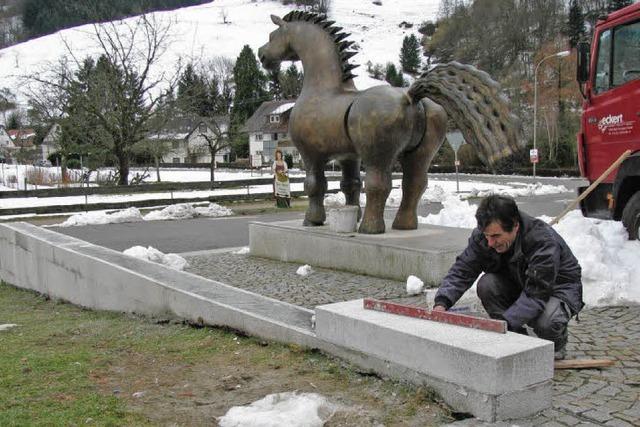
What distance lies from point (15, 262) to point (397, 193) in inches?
681

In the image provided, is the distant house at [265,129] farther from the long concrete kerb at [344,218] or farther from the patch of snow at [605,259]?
the patch of snow at [605,259]

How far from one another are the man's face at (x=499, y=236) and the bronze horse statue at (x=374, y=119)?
2.79m

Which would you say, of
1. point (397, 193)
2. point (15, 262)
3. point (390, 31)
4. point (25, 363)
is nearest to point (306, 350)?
point (25, 363)

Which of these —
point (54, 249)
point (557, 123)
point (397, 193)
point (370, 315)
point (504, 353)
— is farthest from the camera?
point (557, 123)

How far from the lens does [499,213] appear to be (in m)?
3.75

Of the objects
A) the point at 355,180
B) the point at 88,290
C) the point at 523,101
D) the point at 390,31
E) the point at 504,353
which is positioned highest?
the point at 390,31

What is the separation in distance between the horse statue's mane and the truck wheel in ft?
14.1

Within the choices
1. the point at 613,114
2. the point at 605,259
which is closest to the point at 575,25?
the point at 613,114

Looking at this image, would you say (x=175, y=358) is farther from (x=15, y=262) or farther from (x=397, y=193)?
(x=397, y=193)

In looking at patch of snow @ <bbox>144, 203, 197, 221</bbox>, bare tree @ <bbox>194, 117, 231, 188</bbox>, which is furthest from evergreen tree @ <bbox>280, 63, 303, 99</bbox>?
patch of snow @ <bbox>144, 203, 197, 221</bbox>

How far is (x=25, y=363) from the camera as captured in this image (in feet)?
15.9

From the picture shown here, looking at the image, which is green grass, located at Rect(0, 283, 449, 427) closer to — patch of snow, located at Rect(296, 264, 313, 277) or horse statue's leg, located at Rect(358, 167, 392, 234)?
patch of snow, located at Rect(296, 264, 313, 277)

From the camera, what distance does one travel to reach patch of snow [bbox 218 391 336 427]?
3.38 metres

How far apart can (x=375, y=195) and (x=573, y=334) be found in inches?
162
